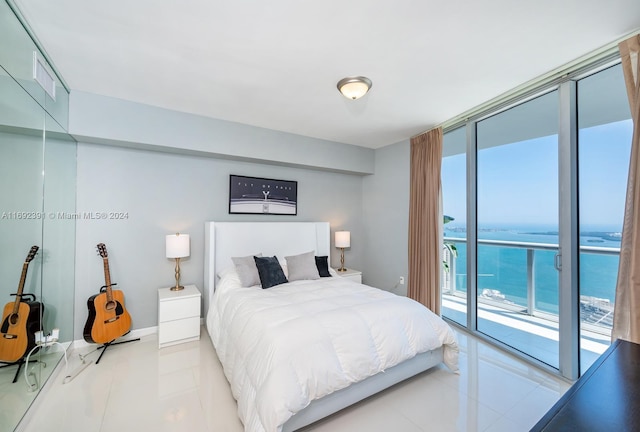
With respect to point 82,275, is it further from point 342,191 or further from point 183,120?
point 342,191

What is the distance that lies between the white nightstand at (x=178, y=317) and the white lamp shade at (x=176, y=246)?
44 cm

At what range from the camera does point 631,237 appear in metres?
1.76

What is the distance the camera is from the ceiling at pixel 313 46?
1.61m

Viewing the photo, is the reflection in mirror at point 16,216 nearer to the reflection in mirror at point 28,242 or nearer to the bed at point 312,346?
the reflection in mirror at point 28,242

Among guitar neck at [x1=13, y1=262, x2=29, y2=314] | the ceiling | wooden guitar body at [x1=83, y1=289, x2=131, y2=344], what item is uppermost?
the ceiling

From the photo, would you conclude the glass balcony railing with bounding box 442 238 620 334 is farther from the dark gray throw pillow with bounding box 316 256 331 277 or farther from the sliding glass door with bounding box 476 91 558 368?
the dark gray throw pillow with bounding box 316 256 331 277

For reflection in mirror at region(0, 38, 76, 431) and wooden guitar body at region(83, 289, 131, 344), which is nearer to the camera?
reflection in mirror at region(0, 38, 76, 431)

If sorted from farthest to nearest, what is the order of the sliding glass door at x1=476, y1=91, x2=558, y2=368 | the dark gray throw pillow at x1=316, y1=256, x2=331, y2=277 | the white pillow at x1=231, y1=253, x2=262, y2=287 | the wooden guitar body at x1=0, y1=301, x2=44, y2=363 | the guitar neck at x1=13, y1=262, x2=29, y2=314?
the dark gray throw pillow at x1=316, y1=256, x2=331, y2=277, the white pillow at x1=231, y1=253, x2=262, y2=287, the sliding glass door at x1=476, y1=91, x2=558, y2=368, the guitar neck at x1=13, y1=262, x2=29, y2=314, the wooden guitar body at x1=0, y1=301, x2=44, y2=363

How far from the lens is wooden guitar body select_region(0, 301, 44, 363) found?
5.74 ft

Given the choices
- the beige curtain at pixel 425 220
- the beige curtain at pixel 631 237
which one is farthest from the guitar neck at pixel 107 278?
the beige curtain at pixel 631 237

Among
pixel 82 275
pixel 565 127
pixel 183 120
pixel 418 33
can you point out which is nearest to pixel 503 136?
pixel 565 127

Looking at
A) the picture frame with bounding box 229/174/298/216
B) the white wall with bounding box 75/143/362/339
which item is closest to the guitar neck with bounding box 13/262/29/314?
the white wall with bounding box 75/143/362/339

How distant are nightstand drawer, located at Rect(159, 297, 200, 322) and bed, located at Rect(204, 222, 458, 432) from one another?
22 centimetres

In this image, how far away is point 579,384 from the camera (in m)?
0.96
